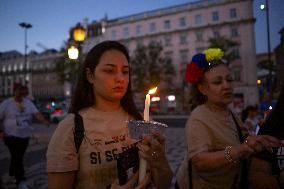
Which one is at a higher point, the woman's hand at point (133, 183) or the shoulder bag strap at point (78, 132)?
the shoulder bag strap at point (78, 132)

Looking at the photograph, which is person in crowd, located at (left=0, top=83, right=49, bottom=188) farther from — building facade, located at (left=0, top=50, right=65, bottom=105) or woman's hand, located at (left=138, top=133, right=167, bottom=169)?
building facade, located at (left=0, top=50, right=65, bottom=105)

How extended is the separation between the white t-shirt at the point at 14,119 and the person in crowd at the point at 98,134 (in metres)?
3.58

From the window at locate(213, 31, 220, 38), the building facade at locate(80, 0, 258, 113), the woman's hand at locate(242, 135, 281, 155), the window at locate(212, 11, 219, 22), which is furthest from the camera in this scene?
the window at locate(212, 11, 219, 22)

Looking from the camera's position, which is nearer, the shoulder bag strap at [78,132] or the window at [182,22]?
the shoulder bag strap at [78,132]

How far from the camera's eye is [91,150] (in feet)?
5.64

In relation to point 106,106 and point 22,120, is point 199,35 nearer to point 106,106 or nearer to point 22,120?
point 22,120

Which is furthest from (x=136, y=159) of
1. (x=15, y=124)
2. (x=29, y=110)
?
(x=29, y=110)

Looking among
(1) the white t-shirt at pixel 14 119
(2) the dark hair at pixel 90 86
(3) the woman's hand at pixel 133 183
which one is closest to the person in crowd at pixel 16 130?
(1) the white t-shirt at pixel 14 119

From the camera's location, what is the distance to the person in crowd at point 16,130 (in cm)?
499

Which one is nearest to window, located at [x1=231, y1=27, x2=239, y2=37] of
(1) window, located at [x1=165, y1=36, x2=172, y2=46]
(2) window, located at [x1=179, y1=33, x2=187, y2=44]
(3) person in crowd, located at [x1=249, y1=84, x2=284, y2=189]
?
(2) window, located at [x1=179, y1=33, x2=187, y2=44]

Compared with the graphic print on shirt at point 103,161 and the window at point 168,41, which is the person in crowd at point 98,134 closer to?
the graphic print on shirt at point 103,161

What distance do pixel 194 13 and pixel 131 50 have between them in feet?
41.9

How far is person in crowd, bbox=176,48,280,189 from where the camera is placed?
185 cm

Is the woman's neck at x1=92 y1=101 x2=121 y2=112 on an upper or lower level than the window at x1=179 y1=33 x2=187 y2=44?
lower
